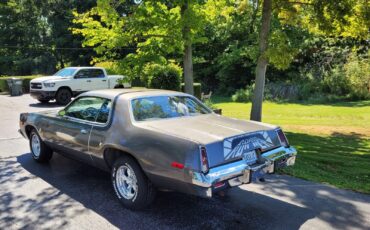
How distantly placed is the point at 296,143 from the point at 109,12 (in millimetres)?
6128

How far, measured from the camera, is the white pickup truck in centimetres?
1658

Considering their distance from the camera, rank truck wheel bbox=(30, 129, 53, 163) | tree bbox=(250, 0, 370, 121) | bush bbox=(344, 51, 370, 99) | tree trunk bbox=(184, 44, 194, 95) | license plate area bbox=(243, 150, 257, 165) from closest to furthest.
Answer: license plate area bbox=(243, 150, 257, 165) < truck wheel bbox=(30, 129, 53, 163) < tree bbox=(250, 0, 370, 121) < tree trunk bbox=(184, 44, 194, 95) < bush bbox=(344, 51, 370, 99)

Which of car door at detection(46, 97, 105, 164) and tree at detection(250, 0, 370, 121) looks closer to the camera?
car door at detection(46, 97, 105, 164)

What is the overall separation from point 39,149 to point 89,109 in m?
1.79

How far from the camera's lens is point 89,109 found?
5656mm

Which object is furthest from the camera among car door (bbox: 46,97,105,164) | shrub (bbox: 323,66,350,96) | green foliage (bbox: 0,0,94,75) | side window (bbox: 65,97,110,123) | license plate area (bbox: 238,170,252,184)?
green foliage (bbox: 0,0,94,75)

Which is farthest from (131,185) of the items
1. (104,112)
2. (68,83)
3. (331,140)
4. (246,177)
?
(68,83)

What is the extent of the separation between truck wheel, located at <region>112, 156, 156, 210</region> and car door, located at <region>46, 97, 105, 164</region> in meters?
0.78

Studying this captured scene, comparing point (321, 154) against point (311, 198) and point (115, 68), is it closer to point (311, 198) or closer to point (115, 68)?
point (311, 198)

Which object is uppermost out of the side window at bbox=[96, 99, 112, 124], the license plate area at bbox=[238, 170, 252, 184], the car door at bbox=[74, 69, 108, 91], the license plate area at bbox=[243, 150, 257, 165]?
the car door at bbox=[74, 69, 108, 91]

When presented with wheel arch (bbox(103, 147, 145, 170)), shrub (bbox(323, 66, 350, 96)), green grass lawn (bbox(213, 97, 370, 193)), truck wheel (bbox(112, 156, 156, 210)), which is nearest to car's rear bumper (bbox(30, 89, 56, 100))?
green grass lawn (bbox(213, 97, 370, 193))

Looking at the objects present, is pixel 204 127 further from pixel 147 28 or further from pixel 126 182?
pixel 147 28

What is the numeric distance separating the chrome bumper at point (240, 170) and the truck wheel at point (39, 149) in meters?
3.80

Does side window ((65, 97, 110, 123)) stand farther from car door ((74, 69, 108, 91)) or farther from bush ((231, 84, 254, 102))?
bush ((231, 84, 254, 102))
